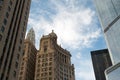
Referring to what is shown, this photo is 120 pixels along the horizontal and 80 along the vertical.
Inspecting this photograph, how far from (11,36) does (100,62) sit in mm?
114345

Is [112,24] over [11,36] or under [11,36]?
over

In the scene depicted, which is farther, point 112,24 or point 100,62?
point 100,62

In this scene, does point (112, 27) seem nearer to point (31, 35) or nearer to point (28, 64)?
point (28, 64)

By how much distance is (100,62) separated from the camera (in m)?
163

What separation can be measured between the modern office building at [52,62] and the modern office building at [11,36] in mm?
56168

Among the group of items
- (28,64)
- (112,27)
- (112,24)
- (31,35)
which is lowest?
(28,64)

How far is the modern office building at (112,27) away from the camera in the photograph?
113m

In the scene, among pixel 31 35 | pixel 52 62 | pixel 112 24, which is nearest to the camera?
pixel 112 24

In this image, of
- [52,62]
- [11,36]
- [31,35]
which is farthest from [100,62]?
[11,36]

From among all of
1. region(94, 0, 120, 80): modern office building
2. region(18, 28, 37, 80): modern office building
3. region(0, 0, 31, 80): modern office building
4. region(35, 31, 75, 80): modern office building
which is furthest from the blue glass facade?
region(0, 0, 31, 80): modern office building

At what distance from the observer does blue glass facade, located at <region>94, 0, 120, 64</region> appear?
114875 millimetres

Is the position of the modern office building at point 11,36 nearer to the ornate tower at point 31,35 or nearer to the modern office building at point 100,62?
the ornate tower at point 31,35

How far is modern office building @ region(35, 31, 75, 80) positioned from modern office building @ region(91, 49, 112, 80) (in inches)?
962

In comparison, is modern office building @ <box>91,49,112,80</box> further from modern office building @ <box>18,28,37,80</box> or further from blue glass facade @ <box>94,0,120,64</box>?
modern office building @ <box>18,28,37,80</box>
